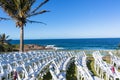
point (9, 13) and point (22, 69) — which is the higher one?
point (9, 13)

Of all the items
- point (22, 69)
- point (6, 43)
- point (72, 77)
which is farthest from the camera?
point (6, 43)

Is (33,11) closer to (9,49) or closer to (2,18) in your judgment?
(2,18)

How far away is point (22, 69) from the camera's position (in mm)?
10656

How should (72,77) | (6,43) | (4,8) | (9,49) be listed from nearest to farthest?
(72,77) → (4,8) → (9,49) → (6,43)

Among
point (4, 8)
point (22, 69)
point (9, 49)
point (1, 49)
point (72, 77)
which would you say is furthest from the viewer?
point (9, 49)

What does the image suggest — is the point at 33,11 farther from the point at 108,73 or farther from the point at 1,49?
the point at 108,73

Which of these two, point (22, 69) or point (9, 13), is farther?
point (9, 13)

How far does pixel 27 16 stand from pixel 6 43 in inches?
597

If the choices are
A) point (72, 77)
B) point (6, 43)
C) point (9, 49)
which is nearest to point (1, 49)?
point (9, 49)

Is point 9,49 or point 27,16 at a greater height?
point 27,16

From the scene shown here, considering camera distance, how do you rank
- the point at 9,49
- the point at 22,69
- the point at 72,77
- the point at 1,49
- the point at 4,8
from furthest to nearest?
the point at 9,49 < the point at 1,49 < the point at 4,8 < the point at 72,77 < the point at 22,69

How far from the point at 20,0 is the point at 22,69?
17.3m

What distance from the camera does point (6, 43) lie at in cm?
4234

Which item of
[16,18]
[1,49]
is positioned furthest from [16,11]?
[1,49]
